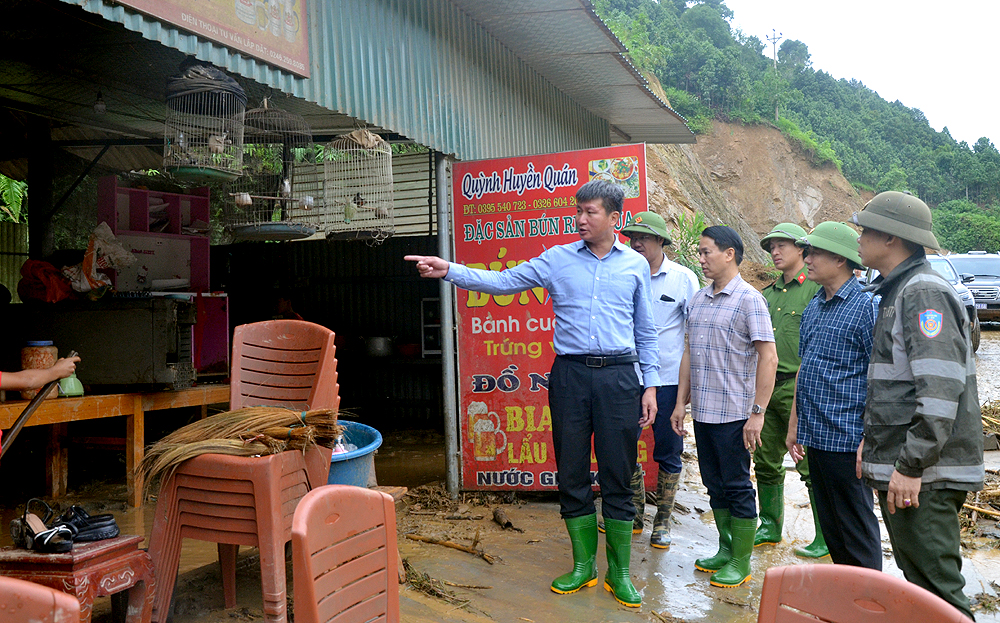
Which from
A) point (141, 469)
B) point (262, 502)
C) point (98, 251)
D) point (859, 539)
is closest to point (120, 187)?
point (98, 251)

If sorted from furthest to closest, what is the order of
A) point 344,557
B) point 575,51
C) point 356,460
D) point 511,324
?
point 575,51 < point 511,324 < point 356,460 < point 344,557

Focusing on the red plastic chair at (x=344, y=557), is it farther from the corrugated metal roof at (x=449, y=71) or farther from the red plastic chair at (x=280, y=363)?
the corrugated metal roof at (x=449, y=71)

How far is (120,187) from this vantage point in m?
6.59

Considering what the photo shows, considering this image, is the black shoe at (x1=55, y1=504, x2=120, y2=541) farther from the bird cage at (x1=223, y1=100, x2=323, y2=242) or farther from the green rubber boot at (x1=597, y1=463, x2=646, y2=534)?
the green rubber boot at (x1=597, y1=463, x2=646, y2=534)

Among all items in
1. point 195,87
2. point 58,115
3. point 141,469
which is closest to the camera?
point 141,469

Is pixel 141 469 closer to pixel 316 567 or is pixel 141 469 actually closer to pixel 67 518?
pixel 67 518

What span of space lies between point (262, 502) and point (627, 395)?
1.93 m

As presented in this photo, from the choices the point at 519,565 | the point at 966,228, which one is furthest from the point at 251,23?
the point at 966,228

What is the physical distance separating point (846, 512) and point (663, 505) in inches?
74.0

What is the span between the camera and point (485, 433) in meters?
5.80

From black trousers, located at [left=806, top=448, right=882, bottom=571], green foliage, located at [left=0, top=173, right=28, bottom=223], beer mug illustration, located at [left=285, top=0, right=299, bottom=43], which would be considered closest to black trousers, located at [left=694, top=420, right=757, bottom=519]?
black trousers, located at [left=806, top=448, right=882, bottom=571]

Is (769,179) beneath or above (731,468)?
above

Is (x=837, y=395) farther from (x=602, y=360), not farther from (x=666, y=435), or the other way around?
(x=666, y=435)

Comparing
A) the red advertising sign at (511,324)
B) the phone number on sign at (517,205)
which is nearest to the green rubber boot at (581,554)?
the red advertising sign at (511,324)
